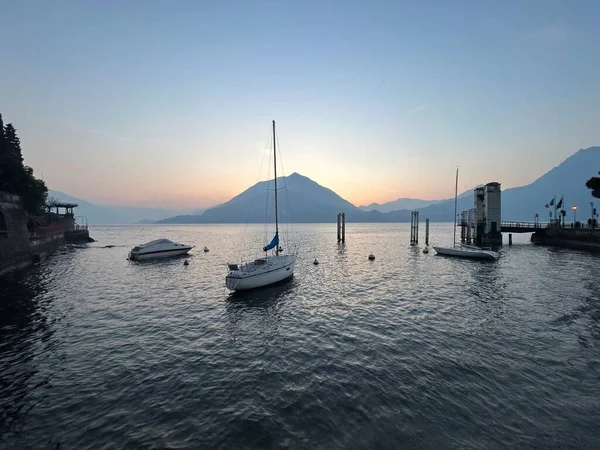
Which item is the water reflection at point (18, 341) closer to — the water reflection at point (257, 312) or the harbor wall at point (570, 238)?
the water reflection at point (257, 312)

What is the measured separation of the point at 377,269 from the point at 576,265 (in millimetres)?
28722

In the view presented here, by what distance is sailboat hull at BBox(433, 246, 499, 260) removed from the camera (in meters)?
49.1

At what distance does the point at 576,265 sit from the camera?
41.7 m

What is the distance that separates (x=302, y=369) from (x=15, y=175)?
211ft

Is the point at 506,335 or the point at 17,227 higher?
the point at 17,227

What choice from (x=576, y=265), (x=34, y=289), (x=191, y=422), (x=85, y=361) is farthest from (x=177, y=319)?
(x=576, y=265)

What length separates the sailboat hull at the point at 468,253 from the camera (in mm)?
49109

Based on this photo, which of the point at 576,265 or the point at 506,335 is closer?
the point at 506,335

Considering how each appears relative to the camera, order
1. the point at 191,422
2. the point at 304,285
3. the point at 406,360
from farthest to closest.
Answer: the point at 304,285, the point at 406,360, the point at 191,422

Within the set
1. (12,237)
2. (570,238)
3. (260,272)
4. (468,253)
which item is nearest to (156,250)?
(12,237)

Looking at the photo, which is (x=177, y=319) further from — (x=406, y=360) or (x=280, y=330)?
(x=406, y=360)

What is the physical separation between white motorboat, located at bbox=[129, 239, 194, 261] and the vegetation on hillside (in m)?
21.2

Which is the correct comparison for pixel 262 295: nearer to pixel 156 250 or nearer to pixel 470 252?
pixel 156 250

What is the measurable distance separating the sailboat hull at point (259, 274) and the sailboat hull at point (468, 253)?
3543 cm
